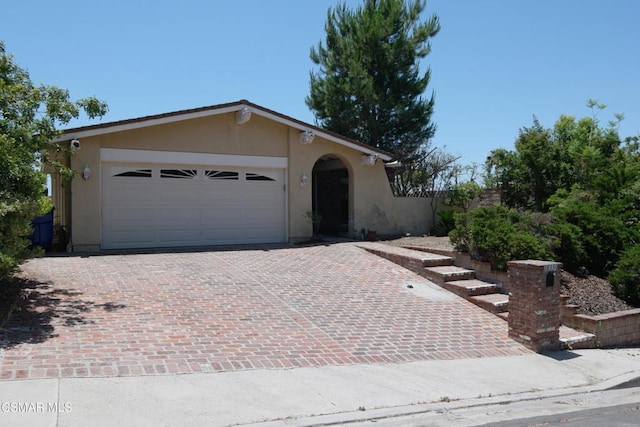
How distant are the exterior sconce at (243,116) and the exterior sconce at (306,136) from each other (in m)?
1.88

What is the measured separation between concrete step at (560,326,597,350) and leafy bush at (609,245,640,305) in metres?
2.08

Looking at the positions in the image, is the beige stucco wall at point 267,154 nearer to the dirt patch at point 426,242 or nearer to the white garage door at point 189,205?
the white garage door at point 189,205

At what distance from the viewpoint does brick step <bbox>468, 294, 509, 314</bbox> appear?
1015cm

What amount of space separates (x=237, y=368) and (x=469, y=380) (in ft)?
9.74

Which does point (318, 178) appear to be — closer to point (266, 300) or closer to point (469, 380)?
point (266, 300)

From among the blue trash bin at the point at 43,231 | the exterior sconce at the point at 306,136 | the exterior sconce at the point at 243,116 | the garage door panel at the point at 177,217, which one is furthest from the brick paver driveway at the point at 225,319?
the exterior sconce at the point at 306,136

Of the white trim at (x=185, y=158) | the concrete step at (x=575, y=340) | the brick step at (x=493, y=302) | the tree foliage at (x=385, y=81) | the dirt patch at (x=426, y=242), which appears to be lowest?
the concrete step at (x=575, y=340)

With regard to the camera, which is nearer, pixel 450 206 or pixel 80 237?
pixel 80 237

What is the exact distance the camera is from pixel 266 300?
9328mm

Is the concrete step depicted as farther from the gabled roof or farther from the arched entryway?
the arched entryway

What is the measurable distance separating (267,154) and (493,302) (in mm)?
8117

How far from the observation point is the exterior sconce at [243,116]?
14.8 m

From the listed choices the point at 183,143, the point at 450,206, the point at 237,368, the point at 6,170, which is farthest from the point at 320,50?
the point at 237,368

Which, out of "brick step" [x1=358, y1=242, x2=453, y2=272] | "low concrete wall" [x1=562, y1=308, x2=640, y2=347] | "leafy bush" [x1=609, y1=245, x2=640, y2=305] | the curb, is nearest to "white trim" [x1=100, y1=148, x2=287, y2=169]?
"brick step" [x1=358, y1=242, x2=453, y2=272]
